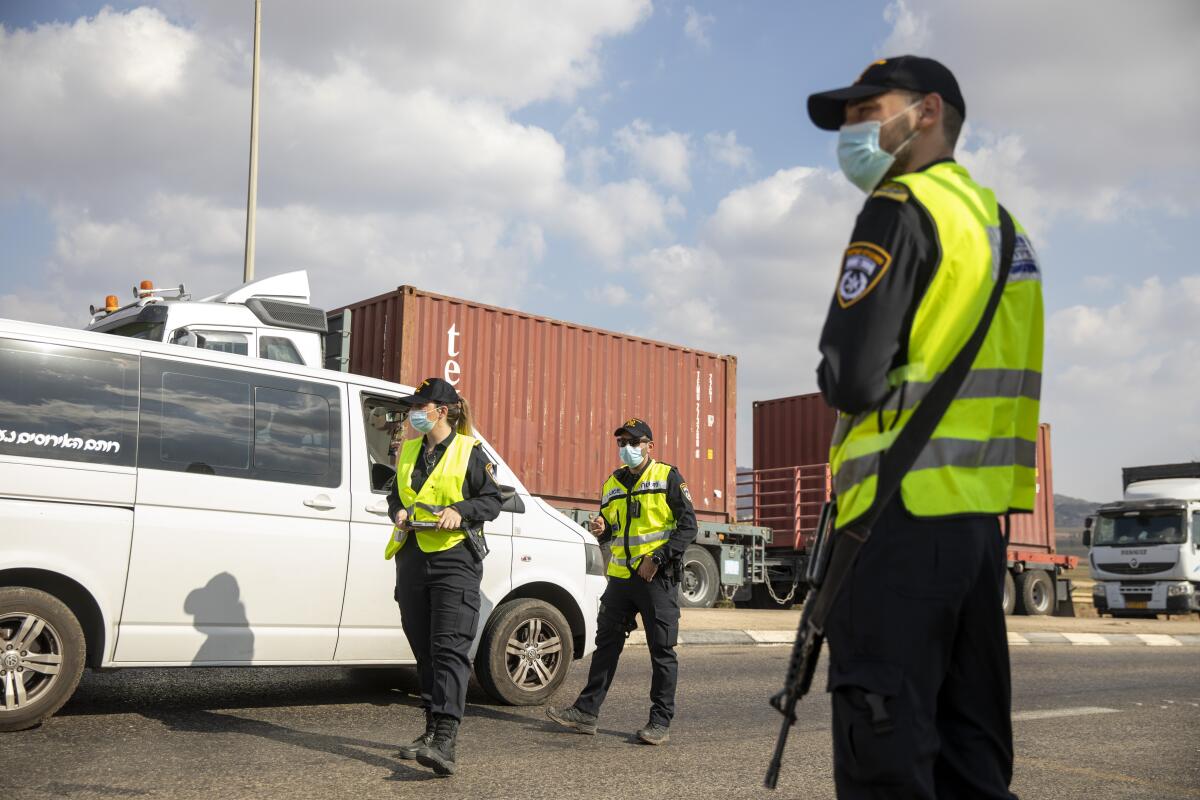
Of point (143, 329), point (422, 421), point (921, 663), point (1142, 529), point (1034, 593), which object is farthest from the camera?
point (1142, 529)

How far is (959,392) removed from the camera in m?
2.29

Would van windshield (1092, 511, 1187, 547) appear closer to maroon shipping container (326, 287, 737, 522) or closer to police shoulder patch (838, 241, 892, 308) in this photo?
maroon shipping container (326, 287, 737, 522)

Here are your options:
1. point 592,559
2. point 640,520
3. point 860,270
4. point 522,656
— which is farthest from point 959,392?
point 592,559

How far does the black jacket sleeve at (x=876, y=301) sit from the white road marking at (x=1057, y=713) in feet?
20.4

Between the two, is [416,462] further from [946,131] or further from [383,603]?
[946,131]

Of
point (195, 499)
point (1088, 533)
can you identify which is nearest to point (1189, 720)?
point (195, 499)

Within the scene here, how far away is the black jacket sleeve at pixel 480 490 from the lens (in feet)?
18.4

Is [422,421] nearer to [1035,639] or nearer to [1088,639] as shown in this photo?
[1035,639]

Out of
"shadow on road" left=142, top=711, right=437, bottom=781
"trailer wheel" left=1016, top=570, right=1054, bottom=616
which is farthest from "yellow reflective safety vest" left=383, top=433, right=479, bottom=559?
"trailer wheel" left=1016, top=570, right=1054, bottom=616

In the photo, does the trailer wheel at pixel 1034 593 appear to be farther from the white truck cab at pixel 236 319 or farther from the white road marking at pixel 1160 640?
the white truck cab at pixel 236 319

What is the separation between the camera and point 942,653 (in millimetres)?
2211

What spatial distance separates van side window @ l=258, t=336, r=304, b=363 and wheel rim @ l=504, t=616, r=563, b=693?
4118 millimetres

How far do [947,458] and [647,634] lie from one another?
4.49 meters

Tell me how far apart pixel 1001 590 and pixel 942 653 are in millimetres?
207
